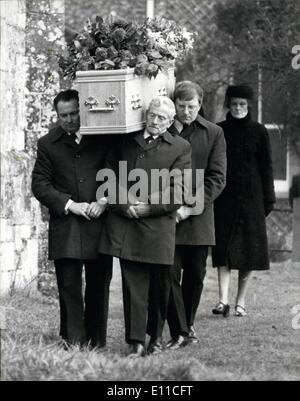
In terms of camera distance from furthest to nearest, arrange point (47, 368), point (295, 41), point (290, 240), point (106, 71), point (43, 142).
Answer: point (290, 240)
point (295, 41)
point (43, 142)
point (106, 71)
point (47, 368)

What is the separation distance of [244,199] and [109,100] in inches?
132

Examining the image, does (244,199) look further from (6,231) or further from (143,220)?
(143,220)

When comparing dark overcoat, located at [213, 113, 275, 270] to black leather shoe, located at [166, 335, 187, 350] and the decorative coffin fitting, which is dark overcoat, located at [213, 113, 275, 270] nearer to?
black leather shoe, located at [166, 335, 187, 350]

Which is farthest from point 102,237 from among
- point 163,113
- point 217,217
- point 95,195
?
point 217,217

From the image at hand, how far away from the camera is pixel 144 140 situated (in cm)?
900

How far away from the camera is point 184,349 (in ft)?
31.6

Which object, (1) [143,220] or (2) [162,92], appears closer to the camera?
(1) [143,220]

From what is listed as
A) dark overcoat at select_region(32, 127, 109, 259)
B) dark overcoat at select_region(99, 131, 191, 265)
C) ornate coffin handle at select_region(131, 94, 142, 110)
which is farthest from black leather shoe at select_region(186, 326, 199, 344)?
ornate coffin handle at select_region(131, 94, 142, 110)

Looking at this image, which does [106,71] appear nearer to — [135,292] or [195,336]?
[135,292]

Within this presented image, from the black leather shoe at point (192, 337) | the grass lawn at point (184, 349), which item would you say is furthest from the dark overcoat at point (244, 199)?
the black leather shoe at point (192, 337)

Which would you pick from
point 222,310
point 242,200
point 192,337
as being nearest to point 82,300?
point 192,337

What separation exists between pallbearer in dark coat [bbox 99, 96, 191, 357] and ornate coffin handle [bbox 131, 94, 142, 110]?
9cm

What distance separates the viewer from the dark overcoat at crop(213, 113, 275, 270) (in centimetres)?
1156

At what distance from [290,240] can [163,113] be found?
8731mm
